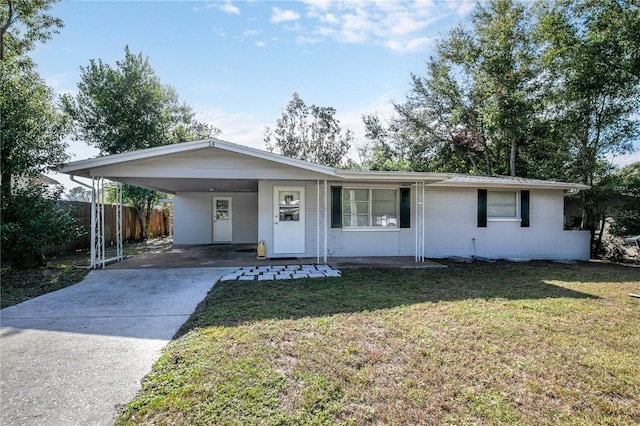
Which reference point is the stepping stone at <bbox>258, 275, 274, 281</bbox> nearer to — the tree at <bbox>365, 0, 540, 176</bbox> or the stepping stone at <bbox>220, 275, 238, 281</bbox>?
the stepping stone at <bbox>220, 275, 238, 281</bbox>

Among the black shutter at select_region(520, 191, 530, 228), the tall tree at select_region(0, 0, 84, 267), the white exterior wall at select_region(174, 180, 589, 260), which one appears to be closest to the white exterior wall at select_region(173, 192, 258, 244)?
the white exterior wall at select_region(174, 180, 589, 260)

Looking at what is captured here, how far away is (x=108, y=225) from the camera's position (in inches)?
501

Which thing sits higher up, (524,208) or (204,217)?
(524,208)

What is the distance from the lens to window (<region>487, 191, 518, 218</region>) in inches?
401

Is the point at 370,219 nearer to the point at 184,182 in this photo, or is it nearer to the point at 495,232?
the point at 495,232

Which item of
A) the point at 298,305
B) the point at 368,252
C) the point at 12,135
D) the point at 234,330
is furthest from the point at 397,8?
the point at 12,135

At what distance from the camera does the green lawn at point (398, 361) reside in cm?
230

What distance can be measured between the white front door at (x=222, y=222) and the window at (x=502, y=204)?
9801 millimetres

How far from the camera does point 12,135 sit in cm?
657

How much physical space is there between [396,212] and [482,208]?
8.98ft

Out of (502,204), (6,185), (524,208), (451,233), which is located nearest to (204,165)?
(6,185)

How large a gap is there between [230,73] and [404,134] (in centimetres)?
1290

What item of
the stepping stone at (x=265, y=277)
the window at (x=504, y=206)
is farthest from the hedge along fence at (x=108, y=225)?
the window at (x=504, y=206)

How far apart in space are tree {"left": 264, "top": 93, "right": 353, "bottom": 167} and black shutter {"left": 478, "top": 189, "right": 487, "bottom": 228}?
1499 cm
